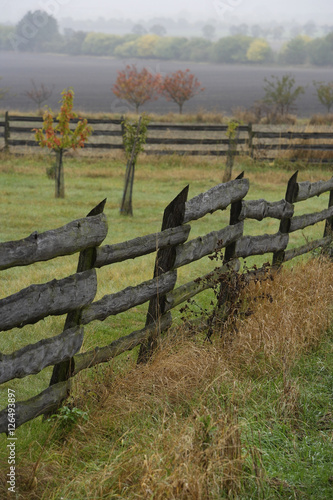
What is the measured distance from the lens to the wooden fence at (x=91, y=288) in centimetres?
309

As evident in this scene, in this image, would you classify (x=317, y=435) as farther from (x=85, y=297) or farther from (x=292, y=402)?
(x=85, y=297)

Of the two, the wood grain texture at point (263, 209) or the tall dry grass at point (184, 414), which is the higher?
the wood grain texture at point (263, 209)

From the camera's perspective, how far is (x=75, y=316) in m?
3.60

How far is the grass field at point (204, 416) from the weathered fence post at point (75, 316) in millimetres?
179

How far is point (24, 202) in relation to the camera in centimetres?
1293

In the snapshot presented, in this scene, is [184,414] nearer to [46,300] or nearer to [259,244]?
[46,300]

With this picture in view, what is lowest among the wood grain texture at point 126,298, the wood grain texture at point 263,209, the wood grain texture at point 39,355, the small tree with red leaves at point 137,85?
the wood grain texture at point 39,355

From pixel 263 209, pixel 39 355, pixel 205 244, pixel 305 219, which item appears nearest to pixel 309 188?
pixel 305 219

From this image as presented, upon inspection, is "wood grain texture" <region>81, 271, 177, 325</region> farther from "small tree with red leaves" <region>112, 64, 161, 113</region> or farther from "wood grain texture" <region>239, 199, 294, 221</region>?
"small tree with red leaves" <region>112, 64, 161, 113</region>

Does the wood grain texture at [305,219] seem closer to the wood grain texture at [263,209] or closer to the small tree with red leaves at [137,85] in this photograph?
the wood grain texture at [263,209]

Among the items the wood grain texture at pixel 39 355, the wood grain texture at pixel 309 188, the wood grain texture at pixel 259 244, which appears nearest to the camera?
the wood grain texture at pixel 39 355

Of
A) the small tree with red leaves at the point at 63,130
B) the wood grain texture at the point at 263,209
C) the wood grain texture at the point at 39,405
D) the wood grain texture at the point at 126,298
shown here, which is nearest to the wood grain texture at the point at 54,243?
the wood grain texture at the point at 126,298

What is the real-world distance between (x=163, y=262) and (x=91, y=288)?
973mm

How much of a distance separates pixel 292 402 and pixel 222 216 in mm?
9045
